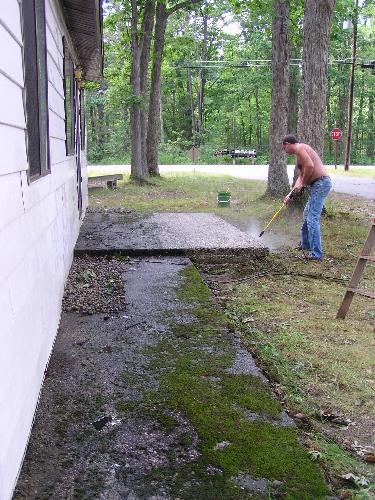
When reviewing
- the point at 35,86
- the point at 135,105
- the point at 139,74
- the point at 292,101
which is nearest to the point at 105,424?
the point at 35,86

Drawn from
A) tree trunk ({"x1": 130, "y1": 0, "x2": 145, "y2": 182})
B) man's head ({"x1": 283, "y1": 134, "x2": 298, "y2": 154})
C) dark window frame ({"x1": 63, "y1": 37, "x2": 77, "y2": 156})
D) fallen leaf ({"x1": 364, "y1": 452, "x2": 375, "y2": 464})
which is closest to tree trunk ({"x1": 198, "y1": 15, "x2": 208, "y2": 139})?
tree trunk ({"x1": 130, "y1": 0, "x2": 145, "y2": 182})

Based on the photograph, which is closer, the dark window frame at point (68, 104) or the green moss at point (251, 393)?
the green moss at point (251, 393)

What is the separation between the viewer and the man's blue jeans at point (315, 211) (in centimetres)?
717

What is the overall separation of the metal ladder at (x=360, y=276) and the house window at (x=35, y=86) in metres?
2.74

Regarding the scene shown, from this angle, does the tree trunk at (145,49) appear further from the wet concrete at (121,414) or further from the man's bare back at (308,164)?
the wet concrete at (121,414)

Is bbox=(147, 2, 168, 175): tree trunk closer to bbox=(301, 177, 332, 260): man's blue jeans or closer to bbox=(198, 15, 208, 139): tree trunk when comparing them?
bbox=(301, 177, 332, 260): man's blue jeans

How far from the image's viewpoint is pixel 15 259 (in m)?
2.19

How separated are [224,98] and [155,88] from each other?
87.7 feet

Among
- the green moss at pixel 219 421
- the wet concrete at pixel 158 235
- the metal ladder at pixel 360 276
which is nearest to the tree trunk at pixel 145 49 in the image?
the wet concrete at pixel 158 235

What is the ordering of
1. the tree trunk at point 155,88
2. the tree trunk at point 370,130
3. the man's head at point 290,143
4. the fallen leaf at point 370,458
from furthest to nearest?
the tree trunk at point 370,130, the tree trunk at point 155,88, the man's head at point 290,143, the fallen leaf at point 370,458

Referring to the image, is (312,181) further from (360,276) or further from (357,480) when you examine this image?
(357,480)

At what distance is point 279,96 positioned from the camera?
12.3 metres

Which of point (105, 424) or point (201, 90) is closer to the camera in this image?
point (105, 424)

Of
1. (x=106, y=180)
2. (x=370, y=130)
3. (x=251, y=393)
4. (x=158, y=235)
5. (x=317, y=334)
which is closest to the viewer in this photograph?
(x=251, y=393)
